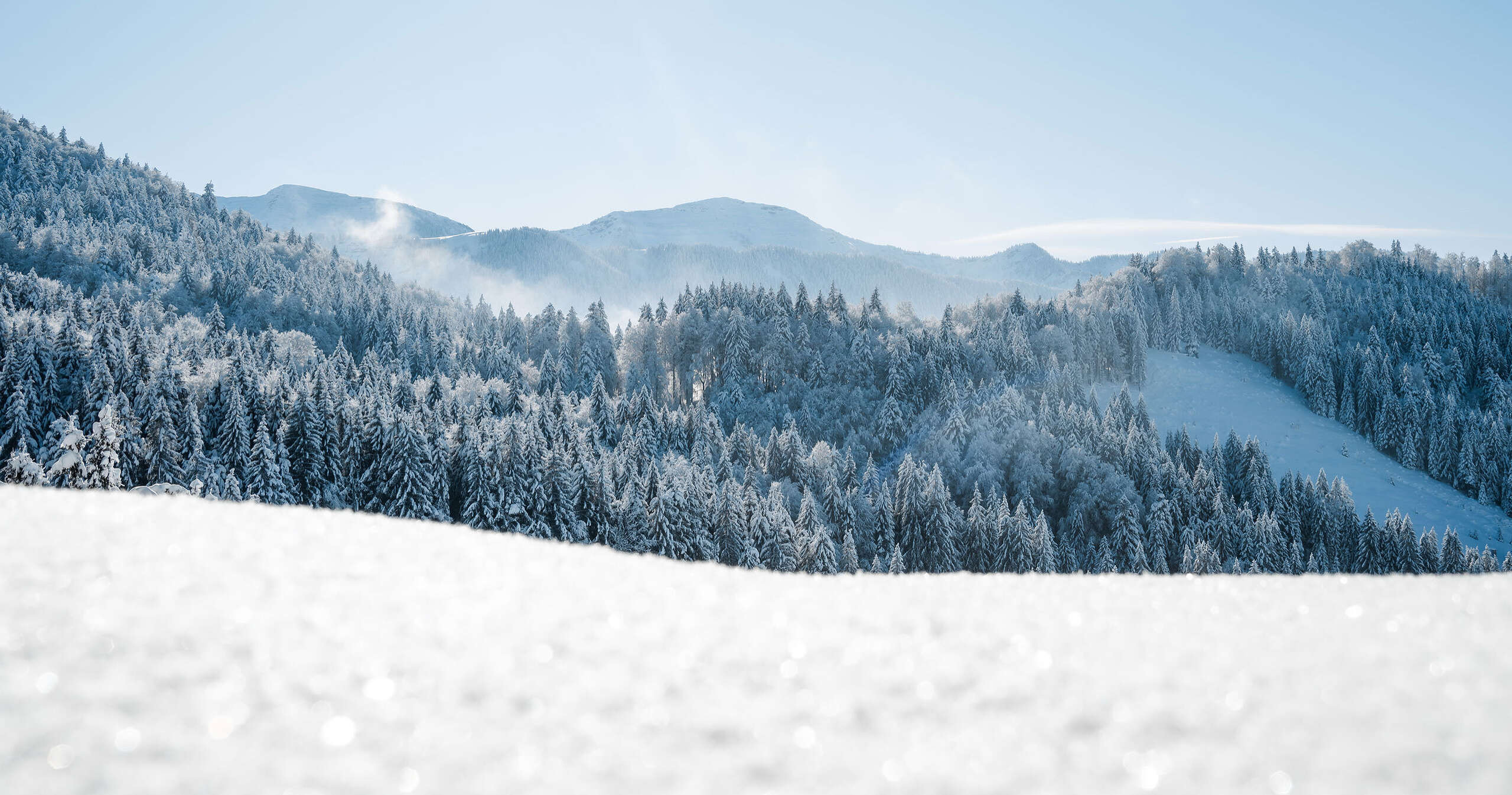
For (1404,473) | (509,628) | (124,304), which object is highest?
(124,304)

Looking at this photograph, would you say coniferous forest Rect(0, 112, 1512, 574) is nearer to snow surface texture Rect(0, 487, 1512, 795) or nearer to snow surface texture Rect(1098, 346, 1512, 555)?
snow surface texture Rect(1098, 346, 1512, 555)

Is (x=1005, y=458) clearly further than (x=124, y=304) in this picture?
No

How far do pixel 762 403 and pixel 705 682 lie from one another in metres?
108

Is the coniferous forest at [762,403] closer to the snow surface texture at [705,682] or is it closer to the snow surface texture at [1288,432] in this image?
the snow surface texture at [1288,432]

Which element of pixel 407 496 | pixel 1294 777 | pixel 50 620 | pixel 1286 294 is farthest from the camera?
pixel 1286 294

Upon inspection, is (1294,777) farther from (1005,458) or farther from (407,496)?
(1005,458)

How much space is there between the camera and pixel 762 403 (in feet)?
375

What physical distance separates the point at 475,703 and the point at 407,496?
53.4 metres

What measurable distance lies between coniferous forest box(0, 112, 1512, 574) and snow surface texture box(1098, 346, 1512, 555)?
3.23 metres

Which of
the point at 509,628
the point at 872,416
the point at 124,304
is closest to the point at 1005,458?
the point at 872,416

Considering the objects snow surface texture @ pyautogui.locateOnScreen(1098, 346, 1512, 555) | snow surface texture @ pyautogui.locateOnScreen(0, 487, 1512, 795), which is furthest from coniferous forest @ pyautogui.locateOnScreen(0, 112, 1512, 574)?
snow surface texture @ pyautogui.locateOnScreen(0, 487, 1512, 795)

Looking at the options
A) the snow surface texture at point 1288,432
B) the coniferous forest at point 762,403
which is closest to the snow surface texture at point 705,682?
the coniferous forest at point 762,403

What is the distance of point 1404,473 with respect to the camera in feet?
348

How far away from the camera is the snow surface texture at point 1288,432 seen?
9388 centimetres
